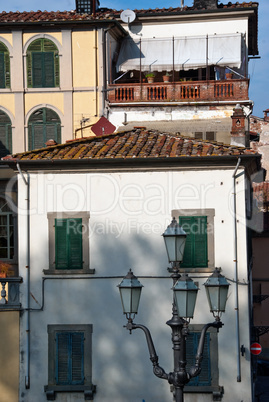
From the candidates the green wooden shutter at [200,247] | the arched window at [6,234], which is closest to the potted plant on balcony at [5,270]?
the arched window at [6,234]

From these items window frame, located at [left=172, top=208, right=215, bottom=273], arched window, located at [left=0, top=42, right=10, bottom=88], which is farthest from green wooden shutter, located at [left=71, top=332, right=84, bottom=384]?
arched window, located at [left=0, top=42, right=10, bottom=88]

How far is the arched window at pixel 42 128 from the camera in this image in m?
29.0

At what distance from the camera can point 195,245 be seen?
20391mm

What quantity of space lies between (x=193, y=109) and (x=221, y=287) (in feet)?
52.8

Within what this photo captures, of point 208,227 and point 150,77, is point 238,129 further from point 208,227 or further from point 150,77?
point 150,77

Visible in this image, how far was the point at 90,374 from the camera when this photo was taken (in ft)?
66.6

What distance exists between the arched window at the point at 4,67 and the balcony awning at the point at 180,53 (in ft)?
13.2

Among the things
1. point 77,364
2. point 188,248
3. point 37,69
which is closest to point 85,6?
point 37,69

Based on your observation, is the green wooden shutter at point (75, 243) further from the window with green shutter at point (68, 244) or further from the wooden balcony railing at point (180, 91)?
the wooden balcony railing at point (180, 91)

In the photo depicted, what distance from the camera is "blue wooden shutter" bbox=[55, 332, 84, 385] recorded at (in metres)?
20.3

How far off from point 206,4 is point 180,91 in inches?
197

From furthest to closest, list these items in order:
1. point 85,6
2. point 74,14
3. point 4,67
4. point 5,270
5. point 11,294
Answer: point 85,6
point 74,14
point 4,67
point 5,270
point 11,294

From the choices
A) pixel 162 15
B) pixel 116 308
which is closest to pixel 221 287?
pixel 116 308

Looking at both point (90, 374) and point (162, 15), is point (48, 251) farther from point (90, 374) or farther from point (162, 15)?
point (162, 15)
